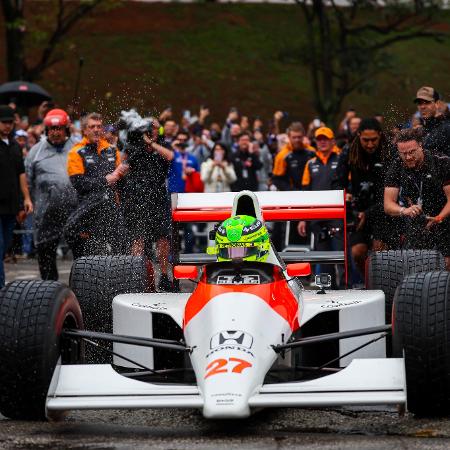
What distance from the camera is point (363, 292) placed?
8.06 metres

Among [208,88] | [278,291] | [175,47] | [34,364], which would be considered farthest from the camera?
[175,47]

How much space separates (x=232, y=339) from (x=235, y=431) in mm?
468

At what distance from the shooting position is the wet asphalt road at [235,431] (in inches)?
254

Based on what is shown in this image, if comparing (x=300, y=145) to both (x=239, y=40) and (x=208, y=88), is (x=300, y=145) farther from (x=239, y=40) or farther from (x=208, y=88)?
(x=239, y=40)

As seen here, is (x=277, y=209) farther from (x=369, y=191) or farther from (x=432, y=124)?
(x=369, y=191)

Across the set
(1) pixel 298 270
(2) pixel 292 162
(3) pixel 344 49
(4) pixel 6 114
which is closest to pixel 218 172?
(2) pixel 292 162

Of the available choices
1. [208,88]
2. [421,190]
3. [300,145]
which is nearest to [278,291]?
[421,190]

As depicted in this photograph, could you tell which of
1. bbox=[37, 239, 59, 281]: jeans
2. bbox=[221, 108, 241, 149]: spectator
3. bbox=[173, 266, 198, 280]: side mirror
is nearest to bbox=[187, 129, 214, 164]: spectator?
bbox=[221, 108, 241, 149]: spectator

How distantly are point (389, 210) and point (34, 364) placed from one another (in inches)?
182

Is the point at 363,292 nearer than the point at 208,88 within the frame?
Yes

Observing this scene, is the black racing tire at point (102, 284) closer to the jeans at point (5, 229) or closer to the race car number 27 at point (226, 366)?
the race car number 27 at point (226, 366)

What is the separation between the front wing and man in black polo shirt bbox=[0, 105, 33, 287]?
5.75 m

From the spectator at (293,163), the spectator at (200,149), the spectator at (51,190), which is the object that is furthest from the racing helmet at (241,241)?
the spectator at (200,149)

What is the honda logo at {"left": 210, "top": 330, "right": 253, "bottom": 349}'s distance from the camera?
6.79 m
